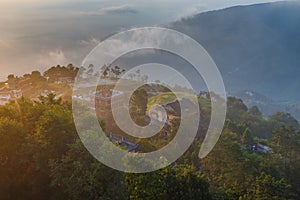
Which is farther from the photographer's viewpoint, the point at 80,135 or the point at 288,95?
the point at 288,95

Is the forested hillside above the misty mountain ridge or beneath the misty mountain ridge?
beneath

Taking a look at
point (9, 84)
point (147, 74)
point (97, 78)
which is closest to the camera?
point (9, 84)

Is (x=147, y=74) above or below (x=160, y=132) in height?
above

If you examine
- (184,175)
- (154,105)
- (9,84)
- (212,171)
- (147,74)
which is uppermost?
(147,74)

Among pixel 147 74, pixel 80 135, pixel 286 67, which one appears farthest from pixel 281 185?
pixel 286 67

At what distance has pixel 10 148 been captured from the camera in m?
10.4

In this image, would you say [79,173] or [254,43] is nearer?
[79,173]

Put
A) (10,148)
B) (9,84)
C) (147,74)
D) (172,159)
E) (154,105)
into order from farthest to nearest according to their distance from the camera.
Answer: (147,74)
(9,84)
(154,105)
(172,159)
(10,148)

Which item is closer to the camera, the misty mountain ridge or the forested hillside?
the forested hillside

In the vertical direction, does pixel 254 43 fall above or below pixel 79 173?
above

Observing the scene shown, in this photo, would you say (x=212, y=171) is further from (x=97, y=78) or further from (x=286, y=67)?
(x=286, y=67)

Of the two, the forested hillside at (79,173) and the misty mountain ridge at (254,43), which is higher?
the misty mountain ridge at (254,43)

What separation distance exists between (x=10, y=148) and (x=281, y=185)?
8956 mm

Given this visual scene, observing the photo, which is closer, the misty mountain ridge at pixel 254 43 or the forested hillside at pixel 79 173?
the forested hillside at pixel 79 173
